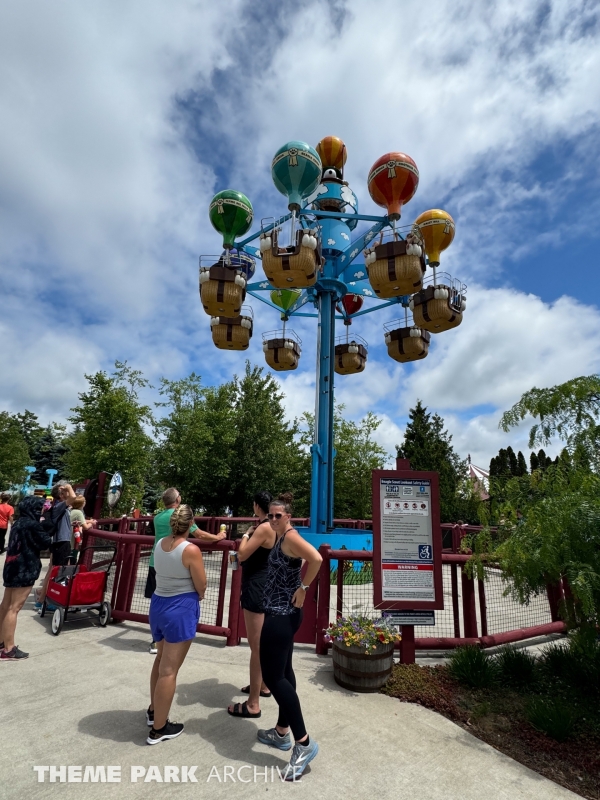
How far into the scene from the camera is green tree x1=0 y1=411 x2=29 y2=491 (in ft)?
113

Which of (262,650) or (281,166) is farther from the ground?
(281,166)

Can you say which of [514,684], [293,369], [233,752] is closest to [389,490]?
[514,684]

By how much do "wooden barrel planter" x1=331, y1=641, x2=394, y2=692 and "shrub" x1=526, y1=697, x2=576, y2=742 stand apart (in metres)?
1.24

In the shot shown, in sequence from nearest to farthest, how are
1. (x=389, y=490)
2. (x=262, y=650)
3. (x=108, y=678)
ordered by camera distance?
→ 1. (x=262, y=650)
2. (x=108, y=678)
3. (x=389, y=490)

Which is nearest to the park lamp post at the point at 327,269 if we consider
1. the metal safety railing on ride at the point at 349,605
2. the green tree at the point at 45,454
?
the metal safety railing on ride at the point at 349,605

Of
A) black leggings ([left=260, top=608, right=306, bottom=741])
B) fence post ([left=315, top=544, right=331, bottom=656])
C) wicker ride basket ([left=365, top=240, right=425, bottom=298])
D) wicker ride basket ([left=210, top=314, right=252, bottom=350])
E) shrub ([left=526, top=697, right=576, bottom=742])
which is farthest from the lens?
wicker ride basket ([left=210, top=314, right=252, bottom=350])

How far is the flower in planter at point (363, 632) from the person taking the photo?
14.4 ft

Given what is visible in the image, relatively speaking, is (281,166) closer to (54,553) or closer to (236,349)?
(236,349)

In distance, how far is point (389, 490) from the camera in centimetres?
523

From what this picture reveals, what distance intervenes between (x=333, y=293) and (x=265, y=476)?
12.4 m

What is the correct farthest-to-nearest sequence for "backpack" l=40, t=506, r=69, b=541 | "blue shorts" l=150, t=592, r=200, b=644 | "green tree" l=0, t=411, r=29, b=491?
"green tree" l=0, t=411, r=29, b=491, "backpack" l=40, t=506, r=69, b=541, "blue shorts" l=150, t=592, r=200, b=644

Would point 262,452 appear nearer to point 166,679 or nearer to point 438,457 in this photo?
point 438,457

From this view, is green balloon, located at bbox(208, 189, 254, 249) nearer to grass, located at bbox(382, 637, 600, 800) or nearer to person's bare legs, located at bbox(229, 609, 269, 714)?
person's bare legs, located at bbox(229, 609, 269, 714)

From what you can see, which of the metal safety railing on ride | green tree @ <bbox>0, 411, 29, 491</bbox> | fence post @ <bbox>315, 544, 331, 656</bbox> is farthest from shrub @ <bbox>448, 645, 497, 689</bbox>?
green tree @ <bbox>0, 411, 29, 491</bbox>
